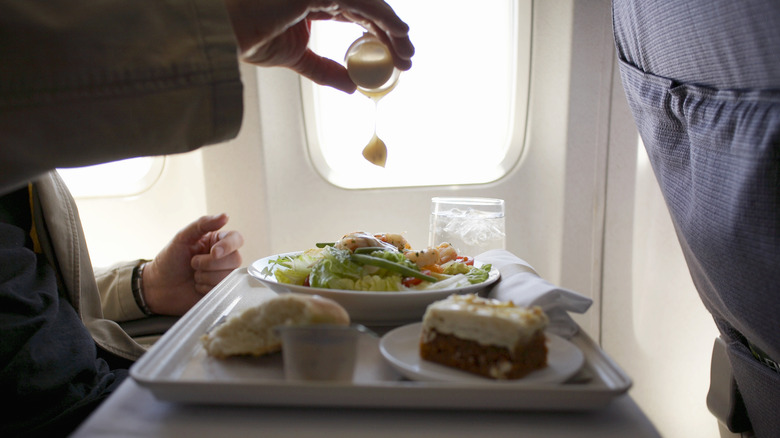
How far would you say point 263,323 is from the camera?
547mm

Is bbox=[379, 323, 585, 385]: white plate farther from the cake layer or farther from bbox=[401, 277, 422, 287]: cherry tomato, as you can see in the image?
bbox=[401, 277, 422, 287]: cherry tomato

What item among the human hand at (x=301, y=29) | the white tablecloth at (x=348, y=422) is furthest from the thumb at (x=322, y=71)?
→ the white tablecloth at (x=348, y=422)

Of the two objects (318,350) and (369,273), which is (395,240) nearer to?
(369,273)

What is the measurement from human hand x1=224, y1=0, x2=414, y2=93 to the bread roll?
1.06 feet

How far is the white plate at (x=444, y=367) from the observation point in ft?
1.55

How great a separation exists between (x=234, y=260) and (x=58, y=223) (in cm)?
40

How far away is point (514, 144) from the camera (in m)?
1.79

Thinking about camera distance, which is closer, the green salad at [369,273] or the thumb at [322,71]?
the green salad at [369,273]

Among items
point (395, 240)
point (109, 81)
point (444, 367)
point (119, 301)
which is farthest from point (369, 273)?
point (119, 301)

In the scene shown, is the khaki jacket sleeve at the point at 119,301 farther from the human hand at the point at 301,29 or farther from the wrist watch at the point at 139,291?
the human hand at the point at 301,29

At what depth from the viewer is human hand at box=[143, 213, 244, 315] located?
120 cm

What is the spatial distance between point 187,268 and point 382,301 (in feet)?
2.47

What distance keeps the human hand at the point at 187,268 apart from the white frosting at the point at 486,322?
77 cm

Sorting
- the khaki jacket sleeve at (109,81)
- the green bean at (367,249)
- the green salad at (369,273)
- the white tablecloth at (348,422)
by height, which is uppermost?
→ the khaki jacket sleeve at (109,81)
